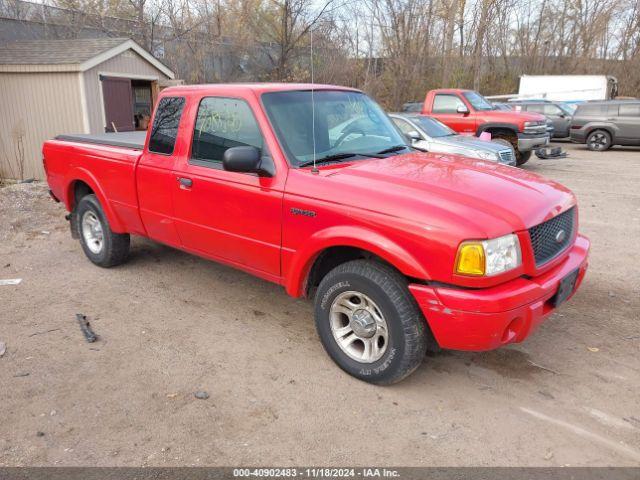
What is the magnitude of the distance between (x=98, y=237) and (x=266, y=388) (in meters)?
3.35

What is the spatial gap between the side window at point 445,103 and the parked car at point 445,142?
10.3 feet

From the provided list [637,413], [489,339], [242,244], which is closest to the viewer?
[489,339]

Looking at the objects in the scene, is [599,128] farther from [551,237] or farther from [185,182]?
[185,182]

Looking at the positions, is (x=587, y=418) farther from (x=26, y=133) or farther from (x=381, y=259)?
(x=26, y=133)

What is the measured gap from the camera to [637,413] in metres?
3.24

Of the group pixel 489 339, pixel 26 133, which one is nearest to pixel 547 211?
pixel 489 339

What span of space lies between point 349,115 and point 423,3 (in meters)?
26.3

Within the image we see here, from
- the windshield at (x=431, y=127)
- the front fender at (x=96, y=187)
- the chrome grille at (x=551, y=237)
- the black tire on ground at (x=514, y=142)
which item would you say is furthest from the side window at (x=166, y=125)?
the black tire on ground at (x=514, y=142)

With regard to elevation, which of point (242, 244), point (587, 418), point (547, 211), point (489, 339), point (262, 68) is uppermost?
point (262, 68)

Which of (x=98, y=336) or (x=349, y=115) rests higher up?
(x=349, y=115)

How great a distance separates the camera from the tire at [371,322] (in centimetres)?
324

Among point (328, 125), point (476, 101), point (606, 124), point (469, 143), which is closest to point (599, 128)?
point (606, 124)

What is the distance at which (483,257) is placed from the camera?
294 centimetres

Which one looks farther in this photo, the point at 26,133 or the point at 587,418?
the point at 26,133
